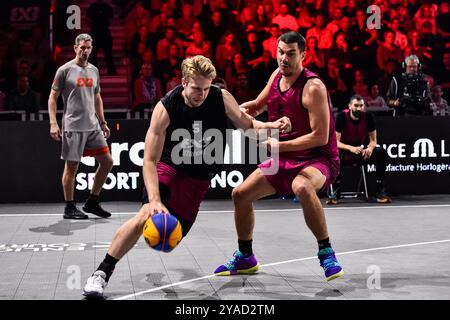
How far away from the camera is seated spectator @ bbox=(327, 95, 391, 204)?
1057cm

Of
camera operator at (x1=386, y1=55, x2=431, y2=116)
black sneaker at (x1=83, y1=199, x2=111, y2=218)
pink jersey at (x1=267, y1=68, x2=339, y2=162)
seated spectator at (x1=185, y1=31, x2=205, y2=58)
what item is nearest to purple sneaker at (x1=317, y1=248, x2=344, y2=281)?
pink jersey at (x1=267, y1=68, x2=339, y2=162)

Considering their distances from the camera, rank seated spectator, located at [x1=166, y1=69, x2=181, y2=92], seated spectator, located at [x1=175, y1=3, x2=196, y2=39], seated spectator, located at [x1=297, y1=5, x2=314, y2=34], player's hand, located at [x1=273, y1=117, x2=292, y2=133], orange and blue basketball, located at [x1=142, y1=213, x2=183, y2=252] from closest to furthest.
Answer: orange and blue basketball, located at [x1=142, y1=213, x2=183, y2=252] → player's hand, located at [x1=273, y1=117, x2=292, y2=133] → seated spectator, located at [x1=166, y1=69, x2=181, y2=92] → seated spectator, located at [x1=175, y1=3, x2=196, y2=39] → seated spectator, located at [x1=297, y1=5, x2=314, y2=34]

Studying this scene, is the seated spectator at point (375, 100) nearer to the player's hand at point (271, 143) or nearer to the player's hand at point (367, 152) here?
the player's hand at point (367, 152)

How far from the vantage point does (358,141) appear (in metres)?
10.8

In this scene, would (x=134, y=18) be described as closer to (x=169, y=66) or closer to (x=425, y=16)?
(x=169, y=66)

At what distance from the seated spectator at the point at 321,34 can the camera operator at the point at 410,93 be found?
2116 millimetres

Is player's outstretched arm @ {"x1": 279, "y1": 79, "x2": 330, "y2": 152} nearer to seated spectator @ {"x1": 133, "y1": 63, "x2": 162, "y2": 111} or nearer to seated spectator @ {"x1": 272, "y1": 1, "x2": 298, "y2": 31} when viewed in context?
seated spectator @ {"x1": 133, "y1": 63, "x2": 162, "y2": 111}

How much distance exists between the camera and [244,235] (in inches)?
241

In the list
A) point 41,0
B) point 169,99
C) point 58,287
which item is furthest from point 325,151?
point 41,0

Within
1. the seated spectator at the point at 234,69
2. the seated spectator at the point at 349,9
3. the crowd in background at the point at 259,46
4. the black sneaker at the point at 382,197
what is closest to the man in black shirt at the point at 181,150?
the black sneaker at the point at 382,197

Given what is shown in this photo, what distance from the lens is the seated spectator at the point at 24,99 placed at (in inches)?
463

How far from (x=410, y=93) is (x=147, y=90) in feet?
13.1

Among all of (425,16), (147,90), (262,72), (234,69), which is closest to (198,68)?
(147,90)

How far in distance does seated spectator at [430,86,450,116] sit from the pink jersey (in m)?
6.71
